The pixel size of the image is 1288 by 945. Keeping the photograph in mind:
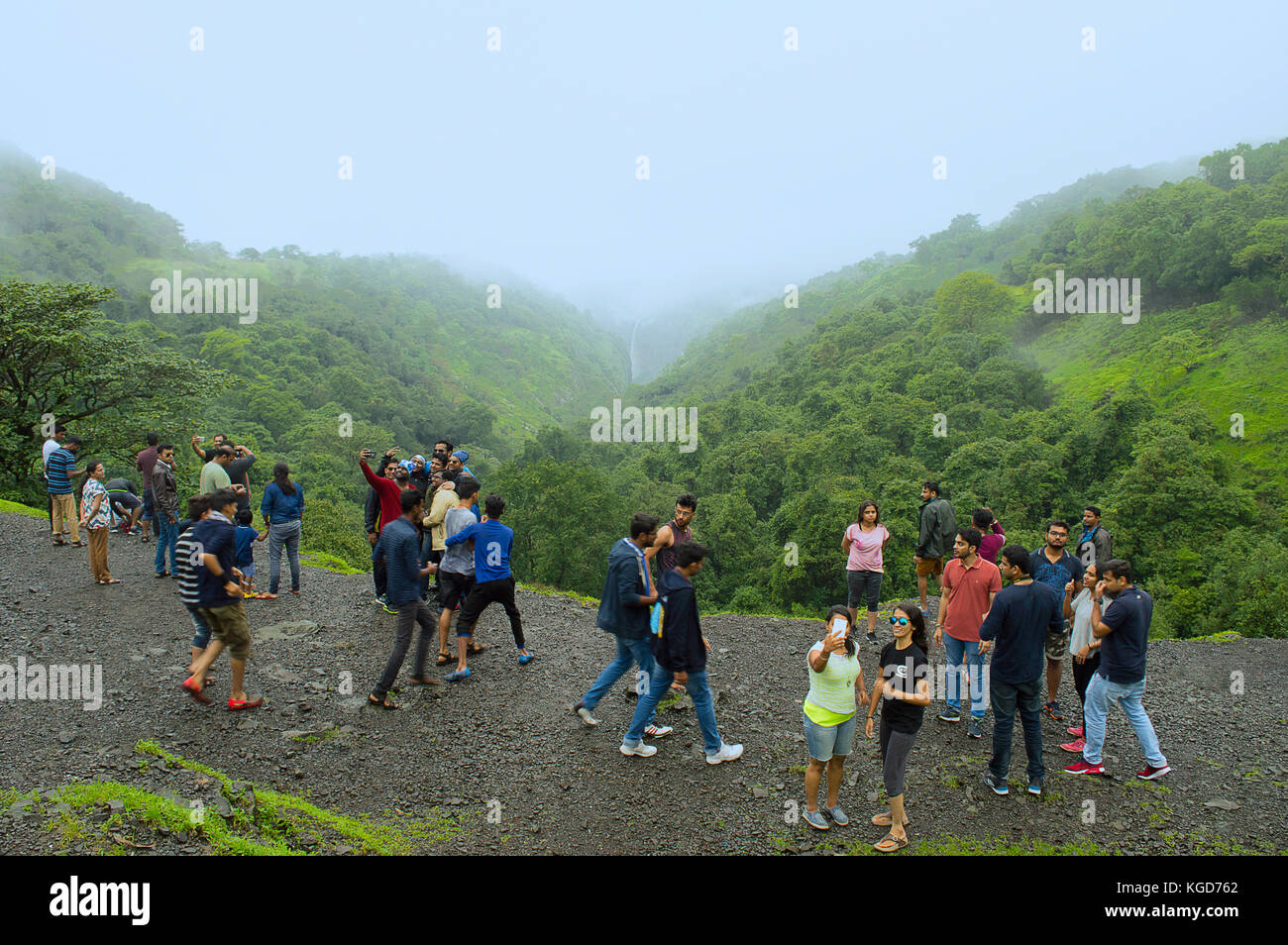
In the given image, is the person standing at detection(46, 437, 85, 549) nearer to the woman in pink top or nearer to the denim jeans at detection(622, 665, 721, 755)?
the denim jeans at detection(622, 665, 721, 755)

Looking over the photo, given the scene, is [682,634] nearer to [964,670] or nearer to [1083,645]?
[964,670]

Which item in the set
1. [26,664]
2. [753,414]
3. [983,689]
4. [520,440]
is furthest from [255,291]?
[983,689]

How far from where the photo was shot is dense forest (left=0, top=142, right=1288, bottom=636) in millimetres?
25384

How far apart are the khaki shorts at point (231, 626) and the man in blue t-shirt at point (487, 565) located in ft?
7.30

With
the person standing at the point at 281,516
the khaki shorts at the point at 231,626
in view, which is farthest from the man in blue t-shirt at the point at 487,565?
the person standing at the point at 281,516

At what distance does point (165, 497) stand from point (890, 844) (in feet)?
36.8

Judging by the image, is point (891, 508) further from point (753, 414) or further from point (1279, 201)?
point (1279, 201)

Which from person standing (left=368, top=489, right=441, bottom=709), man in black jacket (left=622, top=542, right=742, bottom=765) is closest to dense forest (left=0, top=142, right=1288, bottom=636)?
person standing (left=368, top=489, right=441, bottom=709)

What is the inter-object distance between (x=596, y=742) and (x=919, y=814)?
10.3 ft

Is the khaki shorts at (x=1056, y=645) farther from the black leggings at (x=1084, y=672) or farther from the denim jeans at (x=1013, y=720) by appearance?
the denim jeans at (x=1013, y=720)

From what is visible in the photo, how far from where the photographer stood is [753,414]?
6019 cm

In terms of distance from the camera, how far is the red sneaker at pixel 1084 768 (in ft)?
22.0

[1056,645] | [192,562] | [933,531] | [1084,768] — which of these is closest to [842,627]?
[1084,768]

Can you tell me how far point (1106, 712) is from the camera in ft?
21.8
